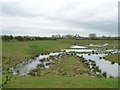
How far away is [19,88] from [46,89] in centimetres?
275

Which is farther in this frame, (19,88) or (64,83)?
(64,83)

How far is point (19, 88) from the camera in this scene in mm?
25859

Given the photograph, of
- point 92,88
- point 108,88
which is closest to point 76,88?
point 92,88

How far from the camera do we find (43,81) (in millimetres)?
29500

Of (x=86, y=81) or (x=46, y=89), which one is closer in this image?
(x=46, y=89)

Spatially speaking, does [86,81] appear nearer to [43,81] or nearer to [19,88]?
[43,81]

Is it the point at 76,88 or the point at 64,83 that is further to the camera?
the point at 64,83

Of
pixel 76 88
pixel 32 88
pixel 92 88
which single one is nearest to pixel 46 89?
pixel 32 88

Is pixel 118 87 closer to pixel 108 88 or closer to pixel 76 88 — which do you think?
pixel 108 88

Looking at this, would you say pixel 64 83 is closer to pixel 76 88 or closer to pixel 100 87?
pixel 76 88

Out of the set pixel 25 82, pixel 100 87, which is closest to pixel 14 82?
pixel 25 82

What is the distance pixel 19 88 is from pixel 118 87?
10118 millimetres

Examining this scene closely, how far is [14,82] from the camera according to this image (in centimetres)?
2880

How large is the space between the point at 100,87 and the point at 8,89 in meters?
9.39
